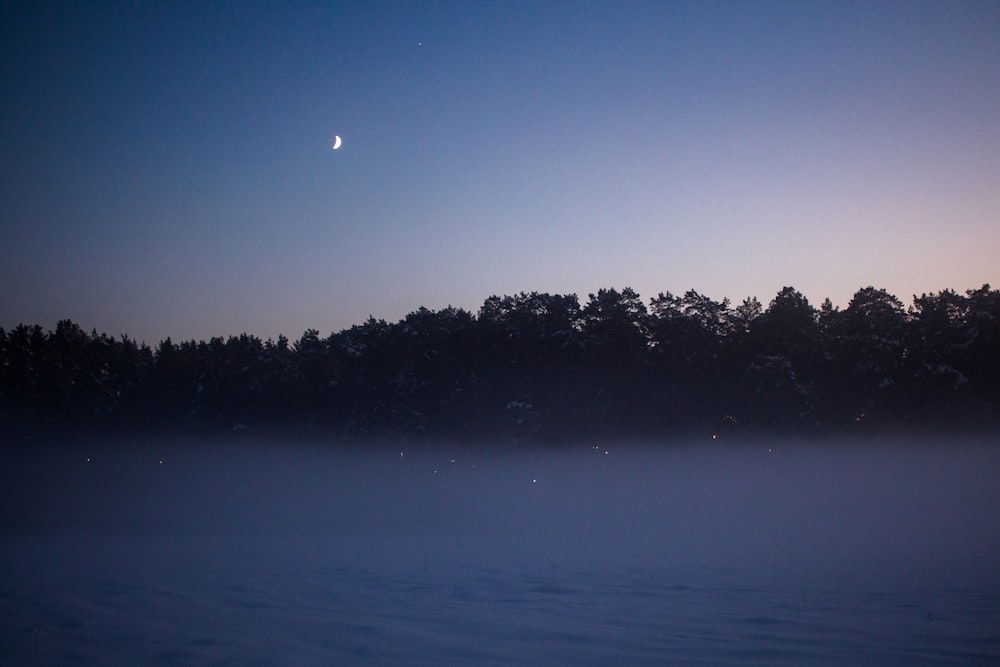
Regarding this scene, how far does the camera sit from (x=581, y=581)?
29.0ft

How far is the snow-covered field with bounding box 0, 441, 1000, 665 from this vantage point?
15.7 feet

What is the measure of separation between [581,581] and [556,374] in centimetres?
3108

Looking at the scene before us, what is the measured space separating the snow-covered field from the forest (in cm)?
429

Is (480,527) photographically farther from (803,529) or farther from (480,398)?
(480,398)

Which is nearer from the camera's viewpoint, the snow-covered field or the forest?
the snow-covered field

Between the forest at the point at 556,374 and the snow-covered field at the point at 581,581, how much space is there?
4.29 m

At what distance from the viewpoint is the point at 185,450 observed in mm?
44344

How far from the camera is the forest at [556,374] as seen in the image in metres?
33.7

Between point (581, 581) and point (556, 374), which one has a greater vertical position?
point (556, 374)

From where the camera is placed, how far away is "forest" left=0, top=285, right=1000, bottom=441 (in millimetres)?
33719

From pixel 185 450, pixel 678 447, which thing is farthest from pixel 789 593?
pixel 185 450

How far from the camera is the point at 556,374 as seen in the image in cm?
3981

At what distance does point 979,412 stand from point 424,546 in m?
31.0

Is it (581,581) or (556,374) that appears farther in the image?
(556,374)
